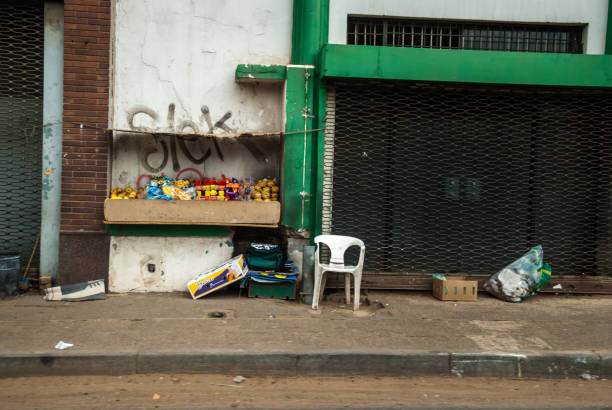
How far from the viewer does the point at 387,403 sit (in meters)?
3.71

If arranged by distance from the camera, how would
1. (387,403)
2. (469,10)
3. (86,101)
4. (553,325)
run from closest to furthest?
(387,403)
(553,325)
(86,101)
(469,10)

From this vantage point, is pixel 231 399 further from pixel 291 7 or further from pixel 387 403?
pixel 291 7

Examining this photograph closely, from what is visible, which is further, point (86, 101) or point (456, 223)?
point (456, 223)

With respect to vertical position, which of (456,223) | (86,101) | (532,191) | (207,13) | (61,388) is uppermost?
(207,13)

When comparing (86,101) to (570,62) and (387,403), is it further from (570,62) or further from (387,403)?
(570,62)

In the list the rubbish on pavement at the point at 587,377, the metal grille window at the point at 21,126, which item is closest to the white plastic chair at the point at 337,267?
the rubbish on pavement at the point at 587,377

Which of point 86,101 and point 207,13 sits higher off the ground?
point 207,13

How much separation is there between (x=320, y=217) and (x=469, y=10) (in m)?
3.78

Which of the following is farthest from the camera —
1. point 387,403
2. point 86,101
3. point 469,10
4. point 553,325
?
point 469,10

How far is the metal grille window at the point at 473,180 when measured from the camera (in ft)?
22.5

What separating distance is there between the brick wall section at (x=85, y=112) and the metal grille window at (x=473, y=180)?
3318 millimetres

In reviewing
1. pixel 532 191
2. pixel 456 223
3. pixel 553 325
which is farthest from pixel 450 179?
pixel 553 325

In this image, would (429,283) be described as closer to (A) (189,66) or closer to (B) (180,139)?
(B) (180,139)

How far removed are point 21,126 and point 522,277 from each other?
745 centimetres
